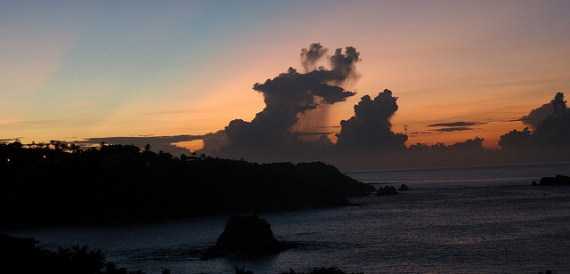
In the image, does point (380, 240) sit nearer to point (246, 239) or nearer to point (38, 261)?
point (246, 239)

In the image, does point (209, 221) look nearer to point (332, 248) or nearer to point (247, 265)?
point (332, 248)

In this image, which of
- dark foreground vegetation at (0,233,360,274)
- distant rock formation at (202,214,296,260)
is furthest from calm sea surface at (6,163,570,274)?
dark foreground vegetation at (0,233,360,274)

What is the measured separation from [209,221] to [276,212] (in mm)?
37504

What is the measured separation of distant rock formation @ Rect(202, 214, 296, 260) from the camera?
99.9m

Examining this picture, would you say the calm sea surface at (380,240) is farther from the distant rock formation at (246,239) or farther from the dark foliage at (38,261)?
the dark foliage at (38,261)

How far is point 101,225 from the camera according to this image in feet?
560

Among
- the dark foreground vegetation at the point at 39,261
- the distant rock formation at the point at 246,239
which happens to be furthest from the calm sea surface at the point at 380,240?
the dark foreground vegetation at the point at 39,261

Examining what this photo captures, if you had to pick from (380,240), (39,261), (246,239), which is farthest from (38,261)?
(380,240)

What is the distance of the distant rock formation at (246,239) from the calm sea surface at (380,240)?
4.65 meters

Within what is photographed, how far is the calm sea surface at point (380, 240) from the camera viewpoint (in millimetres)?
84438

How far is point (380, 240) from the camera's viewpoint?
113 metres

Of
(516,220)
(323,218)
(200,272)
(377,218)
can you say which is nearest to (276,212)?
(323,218)

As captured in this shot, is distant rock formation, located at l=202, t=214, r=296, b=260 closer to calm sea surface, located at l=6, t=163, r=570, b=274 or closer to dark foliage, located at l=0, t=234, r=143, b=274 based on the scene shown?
calm sea surface, located at l=6, t=163, r=570, b=274

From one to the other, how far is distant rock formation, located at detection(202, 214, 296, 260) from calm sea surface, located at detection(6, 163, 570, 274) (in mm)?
4648
